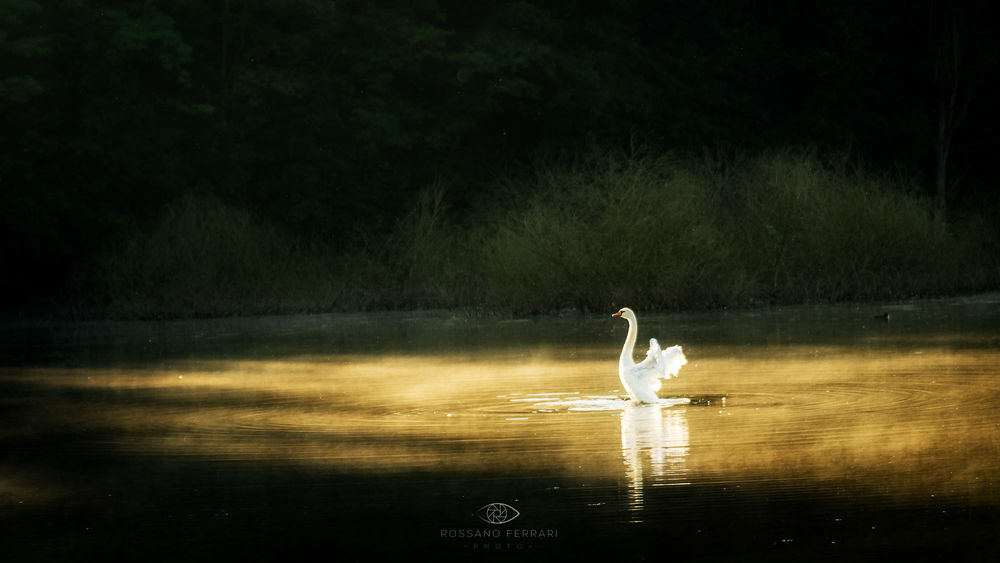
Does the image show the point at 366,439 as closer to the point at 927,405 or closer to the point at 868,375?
the point at 927,405

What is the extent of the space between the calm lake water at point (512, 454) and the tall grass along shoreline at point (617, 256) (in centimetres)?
734

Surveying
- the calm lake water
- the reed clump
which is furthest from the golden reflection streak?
the reed clump

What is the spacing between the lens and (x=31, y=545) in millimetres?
8969

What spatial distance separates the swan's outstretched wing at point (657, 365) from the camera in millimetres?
14914

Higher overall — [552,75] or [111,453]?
[552,75]

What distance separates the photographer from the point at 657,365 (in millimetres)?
15039

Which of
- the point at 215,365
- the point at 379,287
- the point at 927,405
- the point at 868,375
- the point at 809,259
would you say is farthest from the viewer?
the point at 379,287

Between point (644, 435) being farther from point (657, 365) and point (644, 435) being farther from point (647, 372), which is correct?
point (657, 365)

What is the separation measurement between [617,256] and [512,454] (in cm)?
1749

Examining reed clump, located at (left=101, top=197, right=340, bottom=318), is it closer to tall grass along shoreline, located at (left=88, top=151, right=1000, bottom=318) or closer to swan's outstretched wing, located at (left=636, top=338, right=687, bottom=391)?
tall grass along shoreline, located at (left=88, top=151, right=1000, bottom=318)

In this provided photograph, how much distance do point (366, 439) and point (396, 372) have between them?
5.90 metres

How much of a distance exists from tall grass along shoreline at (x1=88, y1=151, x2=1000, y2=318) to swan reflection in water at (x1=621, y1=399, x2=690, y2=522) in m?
14.4

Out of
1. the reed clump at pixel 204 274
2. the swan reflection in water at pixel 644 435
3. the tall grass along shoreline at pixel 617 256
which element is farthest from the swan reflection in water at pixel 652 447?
the reed clump at pixel 204 274

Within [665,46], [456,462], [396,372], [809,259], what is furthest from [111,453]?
[665,46]
